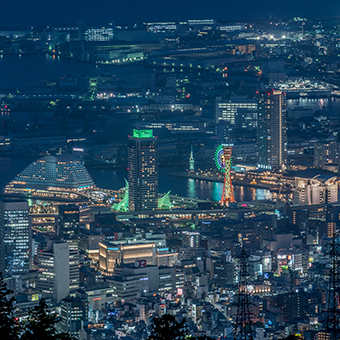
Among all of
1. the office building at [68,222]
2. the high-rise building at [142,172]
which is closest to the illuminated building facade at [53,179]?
the high-rise building at [142,172]

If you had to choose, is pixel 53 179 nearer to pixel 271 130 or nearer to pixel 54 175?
pixel 54 175

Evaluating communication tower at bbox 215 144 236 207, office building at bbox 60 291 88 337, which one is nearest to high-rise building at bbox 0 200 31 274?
office building at bbox 60 291 88 337

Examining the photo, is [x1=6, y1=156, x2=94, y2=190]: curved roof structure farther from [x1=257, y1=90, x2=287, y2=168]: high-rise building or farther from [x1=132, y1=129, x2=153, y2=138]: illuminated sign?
[x1=257, y1=90, x2=287, y2=168]: high-rise building

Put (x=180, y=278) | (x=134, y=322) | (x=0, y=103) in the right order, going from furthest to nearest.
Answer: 1. (x=0, y=103)
2. (x=180, y=278)
3. (x=134, y=322)

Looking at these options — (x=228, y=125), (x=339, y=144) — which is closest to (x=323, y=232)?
(x=339, y=144)

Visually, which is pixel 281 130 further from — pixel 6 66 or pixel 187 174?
pixel 6 66

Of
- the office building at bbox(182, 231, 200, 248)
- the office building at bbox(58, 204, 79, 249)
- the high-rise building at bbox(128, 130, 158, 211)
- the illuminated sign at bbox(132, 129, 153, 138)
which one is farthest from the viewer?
the illuminated sign at bbox(132, 129, 153, 138)

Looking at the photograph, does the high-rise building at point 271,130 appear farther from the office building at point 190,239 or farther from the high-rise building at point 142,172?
the office building at point 190,239
